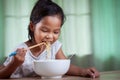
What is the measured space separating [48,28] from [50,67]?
188 mm

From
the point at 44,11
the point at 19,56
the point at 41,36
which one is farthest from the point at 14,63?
the point at 44,11

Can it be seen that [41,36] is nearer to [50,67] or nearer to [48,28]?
[48,28]

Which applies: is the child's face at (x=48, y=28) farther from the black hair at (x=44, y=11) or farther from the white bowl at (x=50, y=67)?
the white bowl at (x=50, y=67)

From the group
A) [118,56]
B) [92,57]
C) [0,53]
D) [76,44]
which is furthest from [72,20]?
[0,53]

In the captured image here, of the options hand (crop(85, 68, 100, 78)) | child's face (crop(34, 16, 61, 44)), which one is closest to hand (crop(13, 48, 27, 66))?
child's face (crop(34, 16, 61, 44))

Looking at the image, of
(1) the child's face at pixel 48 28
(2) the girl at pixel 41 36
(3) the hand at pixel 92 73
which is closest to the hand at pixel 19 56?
(2) the girl at pixel 41 36

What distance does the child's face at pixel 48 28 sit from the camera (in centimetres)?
103

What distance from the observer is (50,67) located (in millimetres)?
899

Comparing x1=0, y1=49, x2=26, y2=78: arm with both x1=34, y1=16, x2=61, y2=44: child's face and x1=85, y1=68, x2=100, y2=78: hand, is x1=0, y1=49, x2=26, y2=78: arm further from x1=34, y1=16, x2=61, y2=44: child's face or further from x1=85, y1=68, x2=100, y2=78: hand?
x1=85, y1=68, x2=100, y2=78: hand

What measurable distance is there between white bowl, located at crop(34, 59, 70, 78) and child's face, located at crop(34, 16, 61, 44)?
6.3 inches

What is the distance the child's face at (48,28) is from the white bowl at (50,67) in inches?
6.3

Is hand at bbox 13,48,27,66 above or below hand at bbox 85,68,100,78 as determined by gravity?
above

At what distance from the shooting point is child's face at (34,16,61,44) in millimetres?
1027

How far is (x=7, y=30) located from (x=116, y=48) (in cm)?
157
